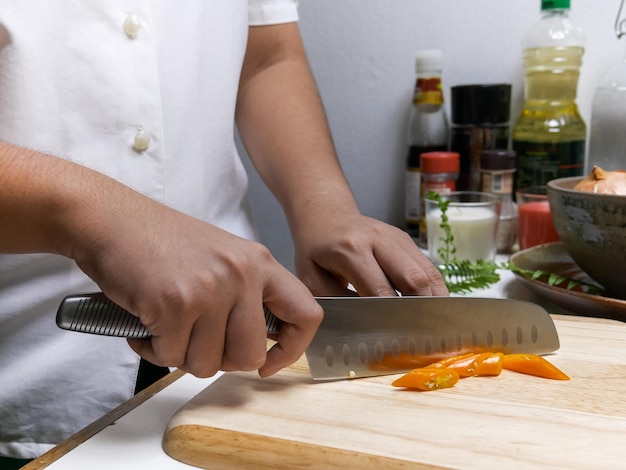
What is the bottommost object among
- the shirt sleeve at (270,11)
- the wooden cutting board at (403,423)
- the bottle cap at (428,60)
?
the wooden cutting board at (403,423)

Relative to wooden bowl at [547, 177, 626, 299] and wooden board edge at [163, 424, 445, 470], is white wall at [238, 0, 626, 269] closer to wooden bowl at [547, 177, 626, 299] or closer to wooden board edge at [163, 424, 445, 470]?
wooden bowl at [547, 177, 626, 299]

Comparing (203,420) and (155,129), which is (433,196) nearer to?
(155,129)

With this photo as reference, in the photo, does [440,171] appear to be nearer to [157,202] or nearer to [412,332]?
[412,332]

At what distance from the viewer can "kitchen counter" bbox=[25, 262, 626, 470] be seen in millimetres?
537

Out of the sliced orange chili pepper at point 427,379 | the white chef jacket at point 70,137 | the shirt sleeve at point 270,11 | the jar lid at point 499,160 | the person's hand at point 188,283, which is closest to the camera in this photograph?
the person's hand at point 188,283

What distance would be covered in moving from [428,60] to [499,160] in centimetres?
23

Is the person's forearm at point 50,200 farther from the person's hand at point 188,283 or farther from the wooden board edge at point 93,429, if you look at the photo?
the wooden board edge at point 93,429

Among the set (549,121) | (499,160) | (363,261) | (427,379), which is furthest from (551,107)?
(427,379)

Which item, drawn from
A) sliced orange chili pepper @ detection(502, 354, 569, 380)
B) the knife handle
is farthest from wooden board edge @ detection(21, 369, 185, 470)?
sliced orange chili pepper @ detection(502, 354, 569, 380)

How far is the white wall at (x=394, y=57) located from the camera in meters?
1.28

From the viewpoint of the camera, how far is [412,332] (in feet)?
2.21

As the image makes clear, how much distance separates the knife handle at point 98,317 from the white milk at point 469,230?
652 mm

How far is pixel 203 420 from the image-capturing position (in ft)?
1.87

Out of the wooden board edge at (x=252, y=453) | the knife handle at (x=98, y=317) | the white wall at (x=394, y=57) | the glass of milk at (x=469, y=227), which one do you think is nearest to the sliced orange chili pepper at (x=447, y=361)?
the wooden board edge at (x=252, y=453)
